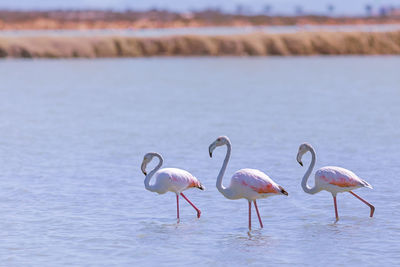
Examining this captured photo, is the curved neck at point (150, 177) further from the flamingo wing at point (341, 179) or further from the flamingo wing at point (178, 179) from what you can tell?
the flamingo wing at point (341, 179)

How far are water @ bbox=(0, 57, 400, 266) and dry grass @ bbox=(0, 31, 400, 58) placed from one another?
88.1ft

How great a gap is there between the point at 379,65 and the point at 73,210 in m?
48.2

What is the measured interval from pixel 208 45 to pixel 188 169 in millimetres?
52731

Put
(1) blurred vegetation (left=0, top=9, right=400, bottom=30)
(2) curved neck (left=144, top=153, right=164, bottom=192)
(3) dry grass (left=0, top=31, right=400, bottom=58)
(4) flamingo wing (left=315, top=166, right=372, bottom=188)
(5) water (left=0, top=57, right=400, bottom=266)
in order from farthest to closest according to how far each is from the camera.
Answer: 1. (1) blurred vegetation (left=0, top=9, right=400, bottom=30)
2. (3) dry grass (left=0, top=31, right=400, bottom=58)
3. (2) curved neck (left=144, top=153, right=164, bottom=192)
4. (4) flamingo wing (left=315, top=166, right=372, bottom=188)
5. (5) water (left=0, top=57, right=400, bottom=266)

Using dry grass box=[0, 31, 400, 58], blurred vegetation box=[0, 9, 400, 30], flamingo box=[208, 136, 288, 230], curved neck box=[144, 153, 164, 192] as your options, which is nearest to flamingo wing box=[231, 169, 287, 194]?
flamingo box=[208, 136, 288, 230]

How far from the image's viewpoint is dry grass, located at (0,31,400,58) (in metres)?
65.0

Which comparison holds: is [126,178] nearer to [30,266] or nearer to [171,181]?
[171,181]

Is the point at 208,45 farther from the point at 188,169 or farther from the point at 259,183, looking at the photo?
the point at 259,183

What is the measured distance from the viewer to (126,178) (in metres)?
15.1

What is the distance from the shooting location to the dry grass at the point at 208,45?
2559 inches

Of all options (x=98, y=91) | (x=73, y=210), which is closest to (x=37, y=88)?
(x=98, y=91)

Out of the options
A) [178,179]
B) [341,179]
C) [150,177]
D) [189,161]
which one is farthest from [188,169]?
[341,179]

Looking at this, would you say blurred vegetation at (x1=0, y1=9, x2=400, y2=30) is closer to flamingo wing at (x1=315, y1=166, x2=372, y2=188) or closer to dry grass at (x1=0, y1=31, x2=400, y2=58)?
dry grass at (x1=0, y1=31, x2=400, y2=58)

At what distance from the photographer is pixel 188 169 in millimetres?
15992
